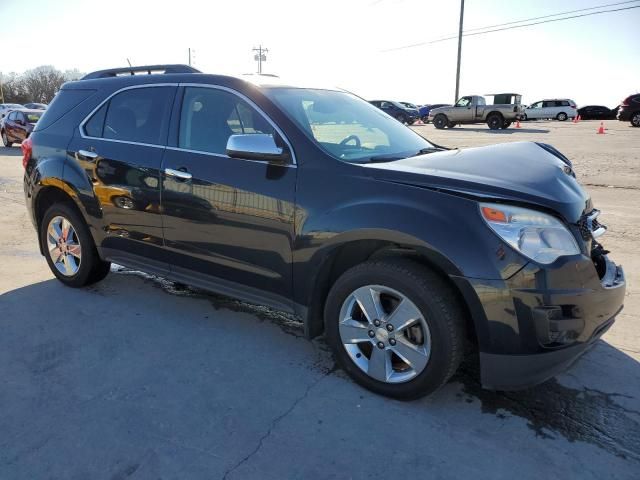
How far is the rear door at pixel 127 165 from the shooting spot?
376 centimetres

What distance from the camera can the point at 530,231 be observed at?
2.47 meters

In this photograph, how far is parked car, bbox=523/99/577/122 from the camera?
128 feet

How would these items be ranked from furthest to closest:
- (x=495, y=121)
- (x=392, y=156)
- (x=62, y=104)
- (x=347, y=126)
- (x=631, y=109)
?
(x=495, y=121) → (x=631, y=109) → (x=62, y=104) → (x=347, y=126) → (x=392, y=156)

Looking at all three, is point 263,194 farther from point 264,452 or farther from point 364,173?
point 264,452

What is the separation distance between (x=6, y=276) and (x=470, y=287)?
4568mm

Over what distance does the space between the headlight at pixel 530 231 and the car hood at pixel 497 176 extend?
0.20ft

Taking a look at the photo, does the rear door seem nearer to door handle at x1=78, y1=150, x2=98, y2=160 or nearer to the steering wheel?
door handle at x1=78, y1=150, x2=98, y2=160

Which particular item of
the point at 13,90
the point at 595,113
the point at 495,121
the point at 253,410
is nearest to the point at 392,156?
the point at 253,410

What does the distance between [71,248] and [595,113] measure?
46.4 metres

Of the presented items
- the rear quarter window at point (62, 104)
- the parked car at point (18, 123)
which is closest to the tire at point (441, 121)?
the parked car at point (18, 123)

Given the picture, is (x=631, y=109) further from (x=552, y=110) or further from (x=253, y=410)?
(x=253, y=410)

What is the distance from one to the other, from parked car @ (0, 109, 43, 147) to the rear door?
634 inches

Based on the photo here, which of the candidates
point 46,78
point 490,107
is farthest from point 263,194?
point 46,78

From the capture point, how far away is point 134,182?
382cm
